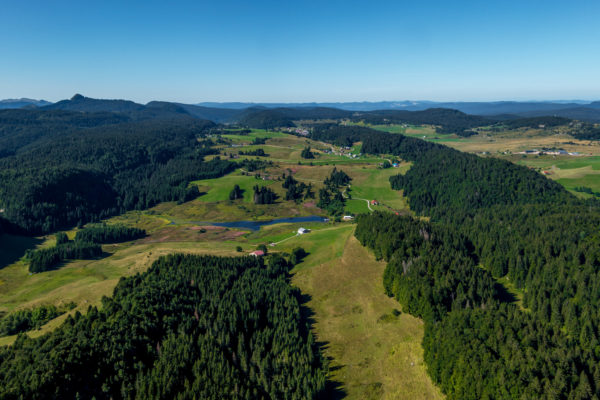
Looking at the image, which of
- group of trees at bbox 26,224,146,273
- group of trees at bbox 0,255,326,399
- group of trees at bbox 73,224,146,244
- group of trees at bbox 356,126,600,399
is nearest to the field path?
group of trees at bbox 356,126,600,399

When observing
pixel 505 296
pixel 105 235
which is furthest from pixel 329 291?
pixel 105 235

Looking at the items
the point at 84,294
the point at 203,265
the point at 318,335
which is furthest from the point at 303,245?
→ the point at 84,294

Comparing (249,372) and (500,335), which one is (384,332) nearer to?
(500,335)

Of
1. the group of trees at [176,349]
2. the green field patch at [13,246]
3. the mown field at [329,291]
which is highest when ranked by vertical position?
the group of trees at [176,349]

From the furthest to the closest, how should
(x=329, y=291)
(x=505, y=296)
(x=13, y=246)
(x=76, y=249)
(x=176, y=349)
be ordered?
(x=13, y=246) < (x=76, y=249) < (x=329, y=291) < (x=505, y=296) < (x=176, y=349)

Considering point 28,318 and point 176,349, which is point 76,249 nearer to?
point 28,318

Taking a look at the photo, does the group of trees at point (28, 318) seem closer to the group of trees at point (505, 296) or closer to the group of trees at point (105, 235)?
the group of trees at point (505, 296)

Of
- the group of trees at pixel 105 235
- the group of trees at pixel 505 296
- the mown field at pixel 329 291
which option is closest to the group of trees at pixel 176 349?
the mown field at pixel 329 291
